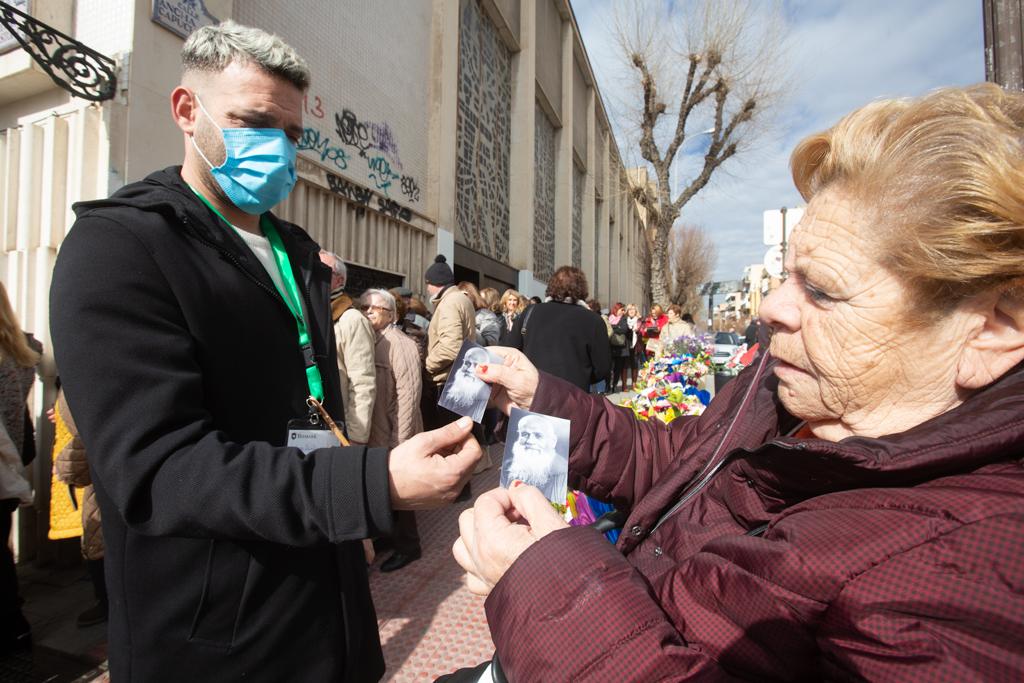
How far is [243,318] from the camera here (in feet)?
3.90

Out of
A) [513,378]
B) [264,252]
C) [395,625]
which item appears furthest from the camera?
[395,625]

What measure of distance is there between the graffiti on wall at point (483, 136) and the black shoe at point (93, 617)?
8.63 m

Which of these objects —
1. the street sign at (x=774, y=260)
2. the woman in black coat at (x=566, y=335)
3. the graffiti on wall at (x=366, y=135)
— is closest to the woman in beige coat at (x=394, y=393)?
the woman in black coat at (x=566, y=335)

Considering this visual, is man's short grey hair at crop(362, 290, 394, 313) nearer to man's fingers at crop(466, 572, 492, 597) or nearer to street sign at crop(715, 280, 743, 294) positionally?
man's fingers at crop(466, 572, 492, 597)

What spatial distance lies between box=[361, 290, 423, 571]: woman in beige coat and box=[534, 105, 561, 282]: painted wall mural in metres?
12.4

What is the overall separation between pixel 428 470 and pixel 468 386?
1.55 feet

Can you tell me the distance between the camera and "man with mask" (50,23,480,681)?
0.98 metres

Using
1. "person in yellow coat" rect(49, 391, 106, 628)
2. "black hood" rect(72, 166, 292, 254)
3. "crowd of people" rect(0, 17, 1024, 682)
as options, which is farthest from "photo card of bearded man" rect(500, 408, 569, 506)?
"person in yellow coat" rect(49, 391, 106, 628)

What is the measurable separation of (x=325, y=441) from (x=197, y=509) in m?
0.36

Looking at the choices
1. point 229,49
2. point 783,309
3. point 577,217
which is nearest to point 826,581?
point 783,309

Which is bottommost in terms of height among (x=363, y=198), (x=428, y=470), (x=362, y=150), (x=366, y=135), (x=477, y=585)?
(x=477, y=585)

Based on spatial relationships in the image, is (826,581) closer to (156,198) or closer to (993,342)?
(993,342)

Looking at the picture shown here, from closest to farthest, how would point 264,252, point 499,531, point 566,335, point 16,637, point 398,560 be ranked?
point 499,531, point 264,252, point 16,637, point 398,560, point 566,335

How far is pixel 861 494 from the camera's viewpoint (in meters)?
0.78
